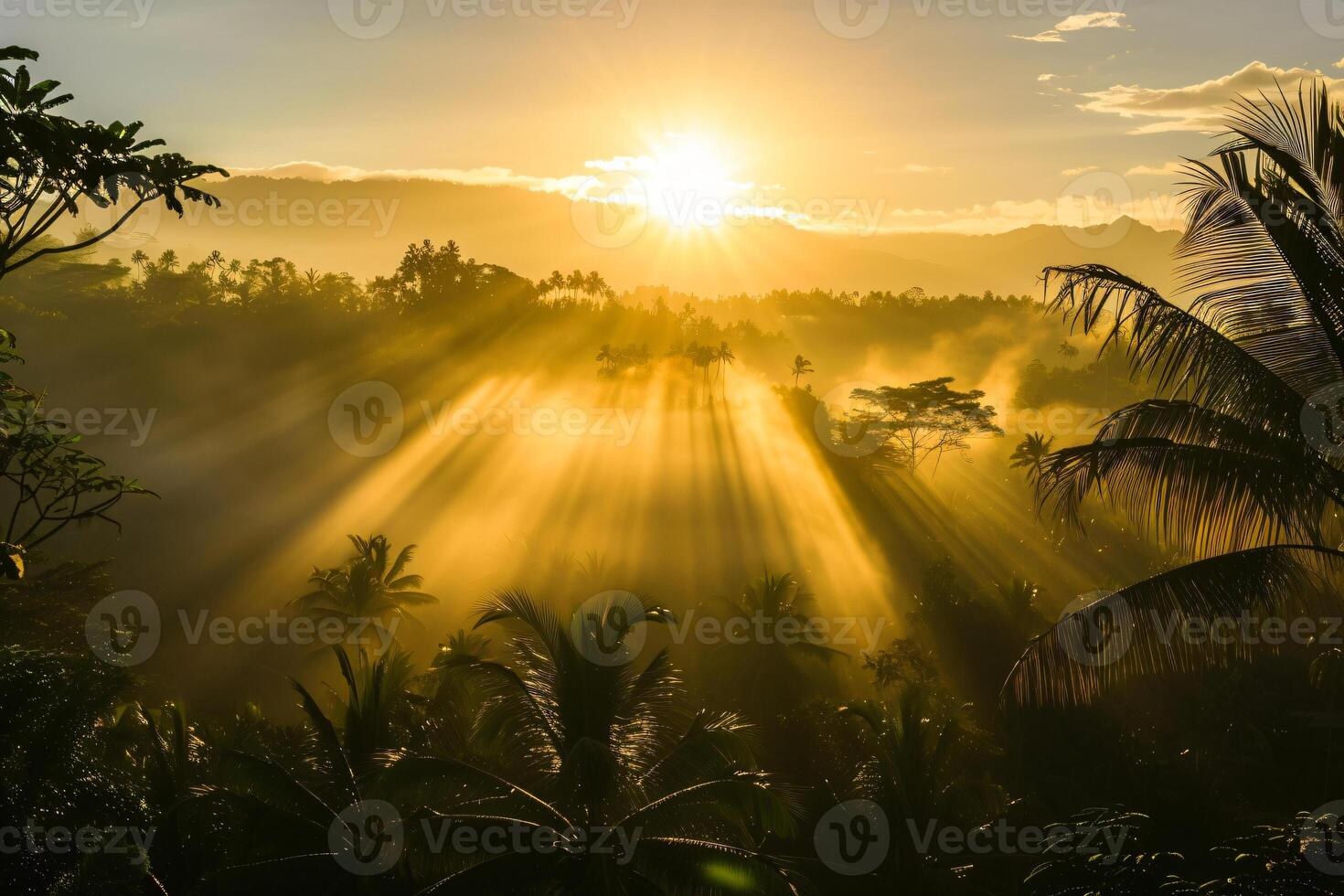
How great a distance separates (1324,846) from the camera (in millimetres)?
8023

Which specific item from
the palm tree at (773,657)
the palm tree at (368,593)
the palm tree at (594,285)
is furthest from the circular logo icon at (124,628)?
the palm tree at (594,285)

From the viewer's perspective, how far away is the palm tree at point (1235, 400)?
29.8 feet

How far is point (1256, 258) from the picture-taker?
377 inches

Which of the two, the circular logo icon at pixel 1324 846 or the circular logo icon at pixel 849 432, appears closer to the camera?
the circular logo icon at pixel 1324 846

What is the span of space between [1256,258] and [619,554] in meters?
43.9

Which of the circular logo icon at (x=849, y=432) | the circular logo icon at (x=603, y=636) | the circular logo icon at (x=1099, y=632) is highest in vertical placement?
the circular logo icon at (x=849, y=432)

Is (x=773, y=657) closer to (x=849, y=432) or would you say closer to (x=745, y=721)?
(x=745, y=721)

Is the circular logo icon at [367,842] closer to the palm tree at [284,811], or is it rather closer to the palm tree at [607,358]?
the palm tree at [284,811]

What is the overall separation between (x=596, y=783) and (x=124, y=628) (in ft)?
113

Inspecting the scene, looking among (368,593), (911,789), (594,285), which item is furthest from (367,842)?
(594,285)

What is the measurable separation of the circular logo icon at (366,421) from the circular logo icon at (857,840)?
55.5 meters

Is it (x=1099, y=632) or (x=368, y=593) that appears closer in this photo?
(x=1099, y=632)

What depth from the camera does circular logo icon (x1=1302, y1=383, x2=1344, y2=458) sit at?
354 inches

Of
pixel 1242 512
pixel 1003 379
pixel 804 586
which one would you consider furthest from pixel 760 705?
pixel 1003 379
